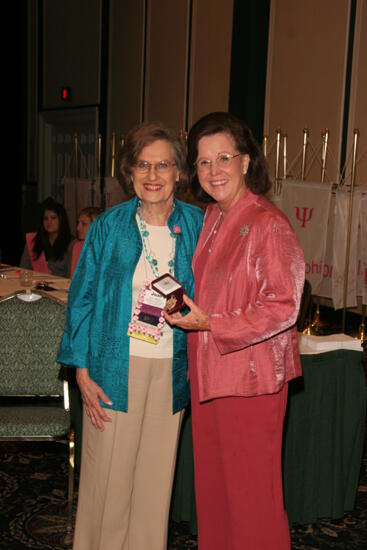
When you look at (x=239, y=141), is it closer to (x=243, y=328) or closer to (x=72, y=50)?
(x=243, y=328)

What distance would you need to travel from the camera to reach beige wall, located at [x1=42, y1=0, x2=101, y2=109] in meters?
10.8

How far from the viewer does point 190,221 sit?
2.22 meters

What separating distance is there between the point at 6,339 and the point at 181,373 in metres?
1.11

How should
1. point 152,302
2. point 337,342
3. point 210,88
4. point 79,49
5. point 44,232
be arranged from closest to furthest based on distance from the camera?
point 152,302, point 337,342, point 44,232, point 210,88, point 79,49

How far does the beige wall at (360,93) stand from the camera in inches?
268

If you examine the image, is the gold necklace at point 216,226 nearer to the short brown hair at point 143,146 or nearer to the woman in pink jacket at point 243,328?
the woman in pink jacket at point 243,328

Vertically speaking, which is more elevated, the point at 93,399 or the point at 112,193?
the point at 112,193

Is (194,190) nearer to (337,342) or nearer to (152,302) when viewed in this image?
(152,302)

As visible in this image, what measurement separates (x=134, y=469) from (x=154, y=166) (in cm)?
97

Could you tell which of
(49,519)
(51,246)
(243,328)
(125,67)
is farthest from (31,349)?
(125,67)

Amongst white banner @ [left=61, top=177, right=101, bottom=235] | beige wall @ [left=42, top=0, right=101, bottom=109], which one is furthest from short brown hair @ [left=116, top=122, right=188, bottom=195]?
beige wall @ [left=42, top=0, right=101, bottom=109]

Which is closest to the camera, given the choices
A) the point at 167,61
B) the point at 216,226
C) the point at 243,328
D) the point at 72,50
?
the point at 243,328

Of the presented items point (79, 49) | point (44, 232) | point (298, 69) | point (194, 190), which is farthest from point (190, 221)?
point (79, 49)

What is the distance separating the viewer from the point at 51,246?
5.84m
